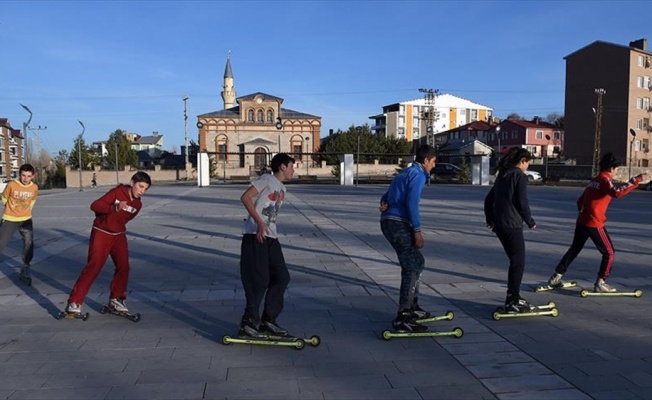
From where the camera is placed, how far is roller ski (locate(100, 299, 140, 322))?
213 inches

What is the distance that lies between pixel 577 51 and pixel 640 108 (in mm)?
10143

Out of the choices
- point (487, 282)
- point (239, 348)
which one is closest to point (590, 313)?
point (487, 282)

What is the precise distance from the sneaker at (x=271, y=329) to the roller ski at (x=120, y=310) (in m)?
1.51

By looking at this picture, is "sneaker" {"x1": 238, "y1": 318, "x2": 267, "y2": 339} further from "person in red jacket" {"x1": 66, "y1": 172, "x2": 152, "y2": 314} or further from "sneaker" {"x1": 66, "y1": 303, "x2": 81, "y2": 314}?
"sneaker" {"x1": 66, "y1": 303, "x2": 81, "y2": 314}

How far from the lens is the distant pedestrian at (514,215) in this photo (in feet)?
17.8

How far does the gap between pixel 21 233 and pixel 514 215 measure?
6370 mm

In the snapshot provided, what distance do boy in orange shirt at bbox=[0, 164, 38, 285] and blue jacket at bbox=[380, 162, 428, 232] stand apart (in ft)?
16.6

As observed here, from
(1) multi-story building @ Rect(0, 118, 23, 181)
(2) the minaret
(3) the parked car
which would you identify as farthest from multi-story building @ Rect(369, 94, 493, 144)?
(1) multi-story building @ Rect(0, 118, 23, 181)

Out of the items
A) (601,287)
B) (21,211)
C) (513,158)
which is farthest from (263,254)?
(601,287)

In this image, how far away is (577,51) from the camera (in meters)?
63.5

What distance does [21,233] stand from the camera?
7043mm

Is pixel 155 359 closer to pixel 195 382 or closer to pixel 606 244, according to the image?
pixel 195 382

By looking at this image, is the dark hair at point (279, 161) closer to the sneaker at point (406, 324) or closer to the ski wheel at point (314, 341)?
the ski wheel at point (314, 341)

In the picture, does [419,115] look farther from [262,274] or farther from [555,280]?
[262,274]
